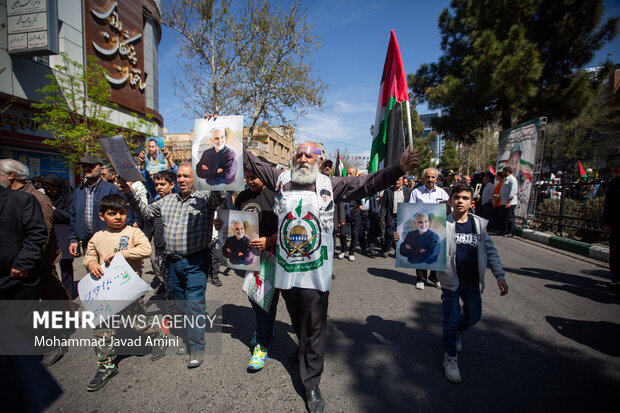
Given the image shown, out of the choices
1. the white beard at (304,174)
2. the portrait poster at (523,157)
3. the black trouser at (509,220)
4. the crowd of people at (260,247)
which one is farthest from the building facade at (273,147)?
the white beard at (304,174)

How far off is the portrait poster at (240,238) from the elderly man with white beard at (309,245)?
0.45 m

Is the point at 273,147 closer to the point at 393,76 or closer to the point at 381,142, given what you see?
the point at 381,142

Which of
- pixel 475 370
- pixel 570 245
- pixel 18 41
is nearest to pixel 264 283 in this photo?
pixel 475 370

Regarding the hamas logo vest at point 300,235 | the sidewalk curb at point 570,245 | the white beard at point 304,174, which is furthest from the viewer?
the sidewalk curb at point 570,245

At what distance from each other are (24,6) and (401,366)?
15721 millimetres

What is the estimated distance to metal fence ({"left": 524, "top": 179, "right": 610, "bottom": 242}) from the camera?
729cm

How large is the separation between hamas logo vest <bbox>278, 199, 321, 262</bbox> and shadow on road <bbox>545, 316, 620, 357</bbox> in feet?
10.8

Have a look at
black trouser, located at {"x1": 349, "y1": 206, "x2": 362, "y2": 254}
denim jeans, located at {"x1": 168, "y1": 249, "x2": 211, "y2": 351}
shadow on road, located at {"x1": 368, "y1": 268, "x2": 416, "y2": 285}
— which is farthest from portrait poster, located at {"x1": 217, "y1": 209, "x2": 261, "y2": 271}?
black trouser, located at {"x1": 349, "y1": 206, "x2": 362, "y2": 254}

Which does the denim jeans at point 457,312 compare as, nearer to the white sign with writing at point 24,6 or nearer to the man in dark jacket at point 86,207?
the man in dark jacket at point 86,207

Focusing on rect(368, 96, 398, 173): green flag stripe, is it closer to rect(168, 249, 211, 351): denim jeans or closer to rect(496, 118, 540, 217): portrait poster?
rect(168, 249, 211, 351): denim jeans

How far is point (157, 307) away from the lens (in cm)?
413

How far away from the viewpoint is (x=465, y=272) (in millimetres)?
2730

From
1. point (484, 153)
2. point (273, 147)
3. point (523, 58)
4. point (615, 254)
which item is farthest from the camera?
point (273, 147)

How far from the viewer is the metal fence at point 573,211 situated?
7.29m
